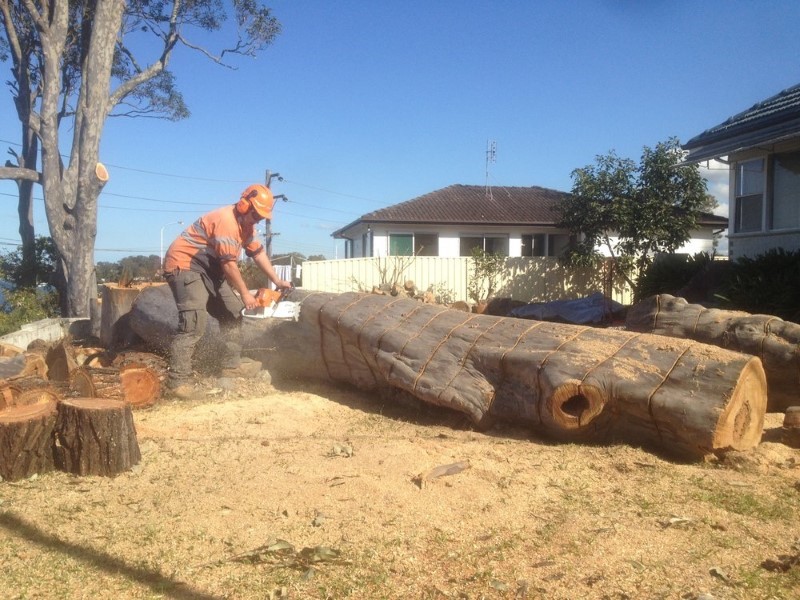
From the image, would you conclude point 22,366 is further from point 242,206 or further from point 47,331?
point 47,331

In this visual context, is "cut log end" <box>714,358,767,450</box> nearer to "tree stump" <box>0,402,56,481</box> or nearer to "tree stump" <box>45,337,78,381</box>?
"tree stump" <box>0,402,56,481</box>

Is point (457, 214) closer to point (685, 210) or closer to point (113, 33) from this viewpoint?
point (685, 210)

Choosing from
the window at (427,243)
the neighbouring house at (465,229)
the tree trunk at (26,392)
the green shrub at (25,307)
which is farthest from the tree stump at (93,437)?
the window at (427,243)

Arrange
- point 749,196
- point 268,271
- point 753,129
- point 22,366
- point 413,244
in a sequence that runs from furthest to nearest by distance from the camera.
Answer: point 413,244 → point 749,196 → point 753,129 → point 268,271 → point 22,366

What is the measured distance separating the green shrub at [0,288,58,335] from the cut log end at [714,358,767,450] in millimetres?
11108

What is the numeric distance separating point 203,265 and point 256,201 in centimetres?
93

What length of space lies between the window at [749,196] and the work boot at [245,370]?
9.89 m

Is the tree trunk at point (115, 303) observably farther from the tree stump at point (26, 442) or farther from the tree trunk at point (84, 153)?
the tree stump at point (26, 442)

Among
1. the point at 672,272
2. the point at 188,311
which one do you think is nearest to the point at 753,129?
the point at 672,272

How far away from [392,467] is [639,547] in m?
1.72

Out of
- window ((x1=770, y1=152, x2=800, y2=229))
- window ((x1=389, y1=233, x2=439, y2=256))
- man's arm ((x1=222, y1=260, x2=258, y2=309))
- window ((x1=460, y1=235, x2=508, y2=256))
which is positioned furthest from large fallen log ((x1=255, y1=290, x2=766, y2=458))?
window ((x1=460, y1=235, x2=508, y2=256))

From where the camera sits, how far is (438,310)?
682 centimetres

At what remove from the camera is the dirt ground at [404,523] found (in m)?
3.00

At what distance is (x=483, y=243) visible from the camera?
2314 cm
